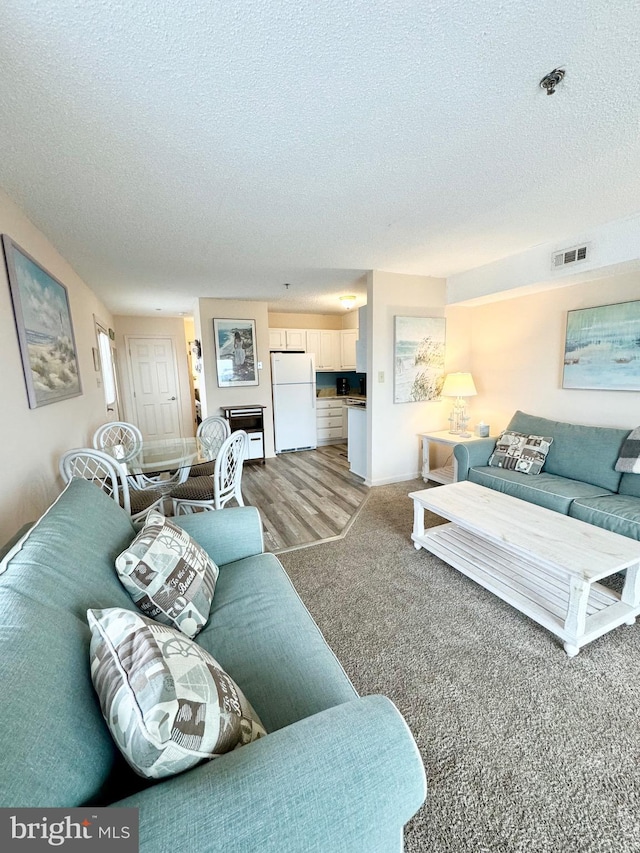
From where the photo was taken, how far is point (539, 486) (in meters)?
2.59

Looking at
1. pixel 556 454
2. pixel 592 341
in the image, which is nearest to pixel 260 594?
pixel 556 454

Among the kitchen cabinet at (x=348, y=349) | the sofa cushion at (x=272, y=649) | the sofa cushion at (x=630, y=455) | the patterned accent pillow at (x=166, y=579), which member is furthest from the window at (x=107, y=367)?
the sofa cushion at (x=630, y=455)

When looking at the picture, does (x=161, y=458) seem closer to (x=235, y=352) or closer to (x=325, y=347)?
(x=235, y=352)

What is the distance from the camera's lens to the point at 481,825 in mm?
1015

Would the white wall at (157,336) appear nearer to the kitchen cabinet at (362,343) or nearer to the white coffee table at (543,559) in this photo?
the kitchen cabinet at (362,343)

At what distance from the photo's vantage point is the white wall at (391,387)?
3643 mm

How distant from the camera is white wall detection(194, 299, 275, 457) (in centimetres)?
487

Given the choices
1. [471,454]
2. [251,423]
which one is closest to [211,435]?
[251,423]

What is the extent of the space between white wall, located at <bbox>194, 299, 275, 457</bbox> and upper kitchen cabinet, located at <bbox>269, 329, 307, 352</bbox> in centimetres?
44

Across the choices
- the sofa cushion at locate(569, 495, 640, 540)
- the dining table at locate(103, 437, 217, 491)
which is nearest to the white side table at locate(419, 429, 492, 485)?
the sofa cushion at locate(569, 495, 640, 540)

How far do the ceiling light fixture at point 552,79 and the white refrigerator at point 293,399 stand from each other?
13.9ft

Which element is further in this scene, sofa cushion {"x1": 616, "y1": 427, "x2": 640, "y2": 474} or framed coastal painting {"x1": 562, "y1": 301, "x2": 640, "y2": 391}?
framed coastal painting {"x1": 562, "y1": 301, "x2": 640, "y2": 391}

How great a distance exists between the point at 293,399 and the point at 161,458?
9.72ft

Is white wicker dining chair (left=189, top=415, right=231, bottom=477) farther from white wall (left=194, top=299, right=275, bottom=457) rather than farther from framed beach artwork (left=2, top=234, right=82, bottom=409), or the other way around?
white wall (left=194, top=299, right=275, bottom=457)
